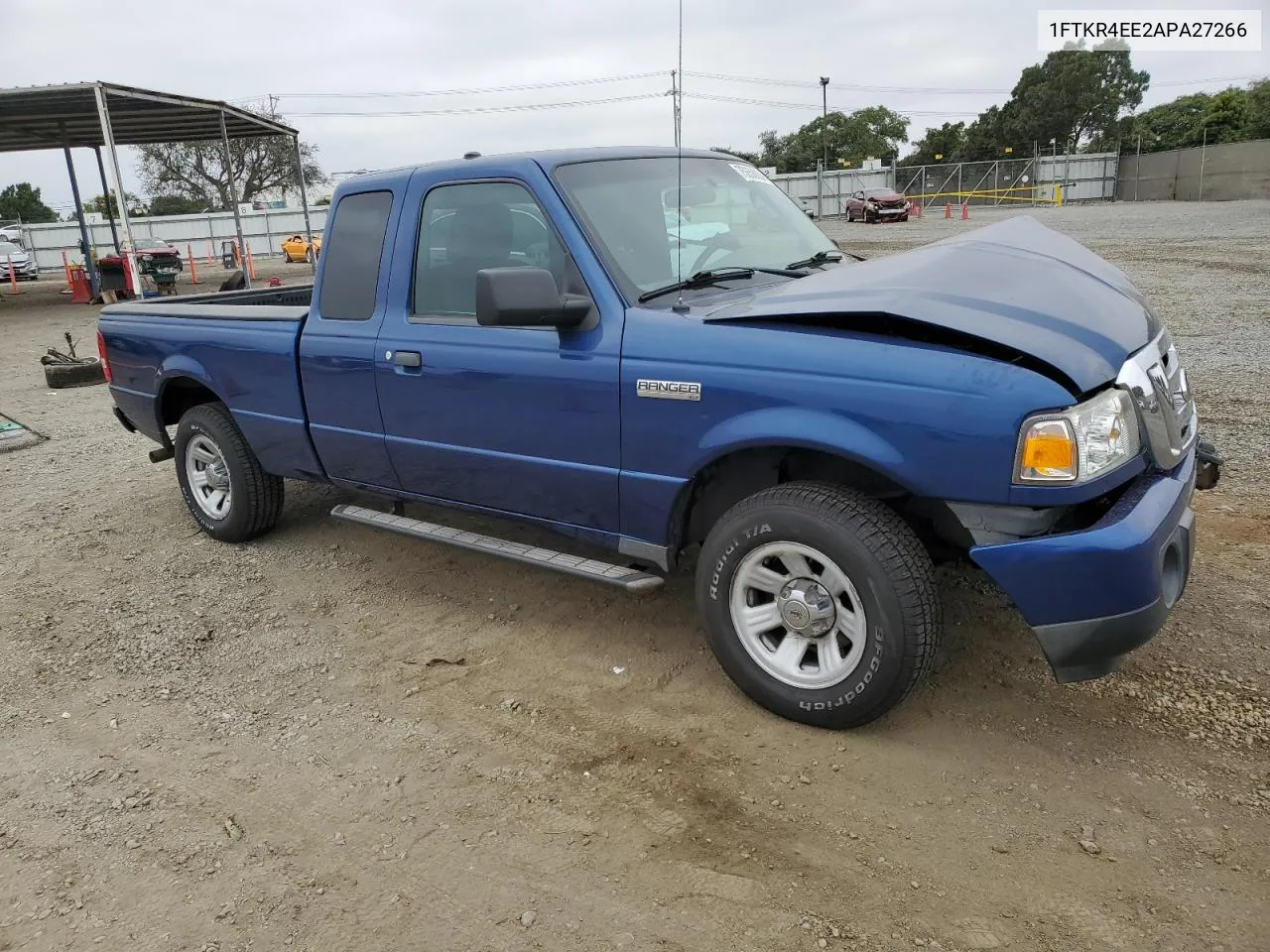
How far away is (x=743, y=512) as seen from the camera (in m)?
3.21

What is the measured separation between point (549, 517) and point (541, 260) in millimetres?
1061

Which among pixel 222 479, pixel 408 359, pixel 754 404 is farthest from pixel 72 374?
pixel 754 404

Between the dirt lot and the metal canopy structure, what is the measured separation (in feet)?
50.9

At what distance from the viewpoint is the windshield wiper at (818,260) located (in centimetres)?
404

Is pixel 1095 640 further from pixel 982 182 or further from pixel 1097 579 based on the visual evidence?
pixel 982 182

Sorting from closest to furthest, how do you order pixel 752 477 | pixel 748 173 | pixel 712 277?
pixel 752 477
pixel 712 277
pixel 748 173

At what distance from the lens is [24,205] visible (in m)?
74.9

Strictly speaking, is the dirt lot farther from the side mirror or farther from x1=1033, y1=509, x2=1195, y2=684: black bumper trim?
the side mirror

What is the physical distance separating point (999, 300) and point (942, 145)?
85594mm

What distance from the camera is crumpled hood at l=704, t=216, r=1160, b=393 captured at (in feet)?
9.16

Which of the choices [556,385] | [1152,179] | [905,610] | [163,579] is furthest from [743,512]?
[1152,179]

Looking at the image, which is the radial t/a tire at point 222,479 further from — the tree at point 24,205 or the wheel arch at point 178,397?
the tree at point 24,205

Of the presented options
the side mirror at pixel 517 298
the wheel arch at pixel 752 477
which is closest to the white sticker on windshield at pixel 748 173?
the side mirror at pixel 517 298

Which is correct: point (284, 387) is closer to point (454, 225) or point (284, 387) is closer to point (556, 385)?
point (454, 225)
